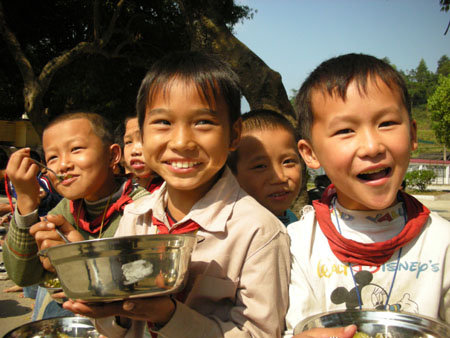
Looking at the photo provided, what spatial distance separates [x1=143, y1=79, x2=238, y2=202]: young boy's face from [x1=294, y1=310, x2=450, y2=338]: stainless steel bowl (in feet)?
2.18

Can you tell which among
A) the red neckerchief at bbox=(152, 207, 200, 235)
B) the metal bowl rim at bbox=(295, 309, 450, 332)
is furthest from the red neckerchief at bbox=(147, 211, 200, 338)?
the metal bowl rim at bbox=(295, 309, 450, 332)

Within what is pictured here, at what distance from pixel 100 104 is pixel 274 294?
11.1m

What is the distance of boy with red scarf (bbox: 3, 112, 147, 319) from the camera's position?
1.86 m

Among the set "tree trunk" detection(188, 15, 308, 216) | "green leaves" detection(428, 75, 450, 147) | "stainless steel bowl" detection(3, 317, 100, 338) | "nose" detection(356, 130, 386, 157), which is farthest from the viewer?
"green leaves" detection(428, 75, 450, 147)

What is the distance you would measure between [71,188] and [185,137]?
2.90ft

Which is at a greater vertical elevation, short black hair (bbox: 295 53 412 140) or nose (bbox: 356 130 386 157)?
short black hair (bbox: 295 53 412 140)

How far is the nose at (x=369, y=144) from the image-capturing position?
54.2 inches

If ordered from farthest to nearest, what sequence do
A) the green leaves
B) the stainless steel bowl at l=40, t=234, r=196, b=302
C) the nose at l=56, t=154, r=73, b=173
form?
the green leaves < the nose at l=56, t=154, r=73, b=173 < the stainless steel bowl at l=40, t=234, r=196, b=302

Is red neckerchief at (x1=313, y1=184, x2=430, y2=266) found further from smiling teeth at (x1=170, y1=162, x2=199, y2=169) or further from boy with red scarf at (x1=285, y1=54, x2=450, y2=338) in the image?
smiling teeth at (x1=170, y1=162, x2=199, y2=169)

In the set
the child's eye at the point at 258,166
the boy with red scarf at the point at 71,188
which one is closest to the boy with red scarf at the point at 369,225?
the child's eye at the point at 258,166

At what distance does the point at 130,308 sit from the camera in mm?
1175

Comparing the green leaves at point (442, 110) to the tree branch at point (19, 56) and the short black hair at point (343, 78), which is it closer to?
the tree branch at point (19, 56)

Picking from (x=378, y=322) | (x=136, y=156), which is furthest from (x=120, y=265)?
(x=136, y=156)

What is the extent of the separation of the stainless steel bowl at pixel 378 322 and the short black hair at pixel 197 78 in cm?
85
